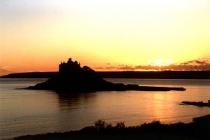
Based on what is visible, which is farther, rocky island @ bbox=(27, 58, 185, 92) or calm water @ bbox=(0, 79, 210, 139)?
rocky island @ bbox=(27, 58, 185, 92)

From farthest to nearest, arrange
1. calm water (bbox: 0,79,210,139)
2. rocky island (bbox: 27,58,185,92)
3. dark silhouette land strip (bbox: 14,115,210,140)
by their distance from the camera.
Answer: rocky island (bbox: 27,58,185,92) < calm water (bbox: 0,79,210,139) < dark silhouette land strip (bbox: 14,115,210,140)

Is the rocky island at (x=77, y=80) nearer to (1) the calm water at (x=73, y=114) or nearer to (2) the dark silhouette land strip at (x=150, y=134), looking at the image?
(1) the calm water at (x=73, y=114)

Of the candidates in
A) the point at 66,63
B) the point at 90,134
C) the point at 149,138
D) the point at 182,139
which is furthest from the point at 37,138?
the point at 66,63

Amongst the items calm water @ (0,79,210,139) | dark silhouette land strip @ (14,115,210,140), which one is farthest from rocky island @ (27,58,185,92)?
dark silhouette land strip @ (14,115,210,140)

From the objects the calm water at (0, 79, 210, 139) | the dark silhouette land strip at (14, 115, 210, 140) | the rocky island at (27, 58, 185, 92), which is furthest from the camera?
the rocky island at (27, 58, 185, 92)

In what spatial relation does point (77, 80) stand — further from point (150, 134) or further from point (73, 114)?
point (150, 134)

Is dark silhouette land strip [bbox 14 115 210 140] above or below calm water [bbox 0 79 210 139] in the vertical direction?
above

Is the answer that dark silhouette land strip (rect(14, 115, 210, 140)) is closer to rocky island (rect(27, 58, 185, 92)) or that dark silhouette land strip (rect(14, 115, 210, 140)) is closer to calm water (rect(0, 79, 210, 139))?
calm water (rect(0, 79, 210, 139))

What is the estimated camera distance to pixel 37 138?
2566cm

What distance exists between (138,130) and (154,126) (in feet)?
8.15

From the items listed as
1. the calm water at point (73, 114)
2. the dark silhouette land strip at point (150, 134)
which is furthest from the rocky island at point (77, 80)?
the dark silhouette land strip at point (150, 134)

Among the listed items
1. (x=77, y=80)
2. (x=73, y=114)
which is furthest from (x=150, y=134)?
(x=77, y=80)

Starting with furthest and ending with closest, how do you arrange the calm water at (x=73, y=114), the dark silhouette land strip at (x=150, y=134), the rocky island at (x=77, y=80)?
the rocky island at (x=77, y=80) → the calm water at (x=73, y=114) → the dark silhouette land strip at (x=150, y=134)

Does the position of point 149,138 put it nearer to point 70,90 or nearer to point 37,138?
point 37,138
